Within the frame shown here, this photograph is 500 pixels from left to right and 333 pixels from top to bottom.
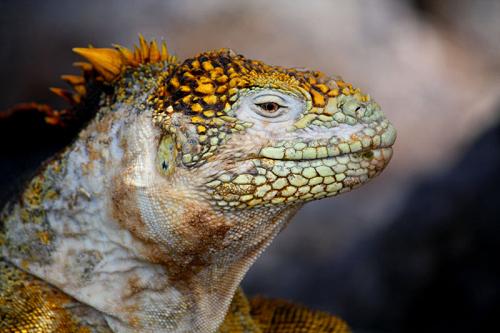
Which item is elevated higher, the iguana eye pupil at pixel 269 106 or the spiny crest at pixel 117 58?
the spiny crest at pixel 117 58

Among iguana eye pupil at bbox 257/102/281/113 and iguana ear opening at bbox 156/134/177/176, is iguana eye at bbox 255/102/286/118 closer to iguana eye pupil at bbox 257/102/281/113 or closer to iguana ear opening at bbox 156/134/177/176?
iguana eye pupil at bbox 257/102/281/113

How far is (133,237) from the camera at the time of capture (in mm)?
3641

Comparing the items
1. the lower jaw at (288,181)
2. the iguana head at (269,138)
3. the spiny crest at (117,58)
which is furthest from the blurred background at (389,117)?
the lower jaw at (288,181)

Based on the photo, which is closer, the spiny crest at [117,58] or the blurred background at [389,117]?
the spiny crest at [117,58]

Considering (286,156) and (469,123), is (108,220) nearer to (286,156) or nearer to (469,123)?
(286,156)

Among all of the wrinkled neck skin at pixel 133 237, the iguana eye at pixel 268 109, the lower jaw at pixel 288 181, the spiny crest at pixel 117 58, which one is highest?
the spiny crest at pixel 117 58

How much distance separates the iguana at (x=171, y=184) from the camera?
344 cm

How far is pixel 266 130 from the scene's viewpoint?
11.3 feet

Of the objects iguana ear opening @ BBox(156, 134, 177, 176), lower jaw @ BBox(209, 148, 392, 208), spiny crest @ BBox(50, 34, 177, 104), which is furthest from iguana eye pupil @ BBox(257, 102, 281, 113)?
spiny crest @ BBox(50, 34, 177, 104)

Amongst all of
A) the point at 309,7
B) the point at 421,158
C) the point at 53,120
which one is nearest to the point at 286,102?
the point at 53,120

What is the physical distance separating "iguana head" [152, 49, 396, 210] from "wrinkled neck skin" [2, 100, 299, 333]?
4.0 inches

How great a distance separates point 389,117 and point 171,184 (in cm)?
990

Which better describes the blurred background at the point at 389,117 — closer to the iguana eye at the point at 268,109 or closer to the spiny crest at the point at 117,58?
the spiny crest at the point at 117,58

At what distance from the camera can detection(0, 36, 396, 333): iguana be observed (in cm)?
344
